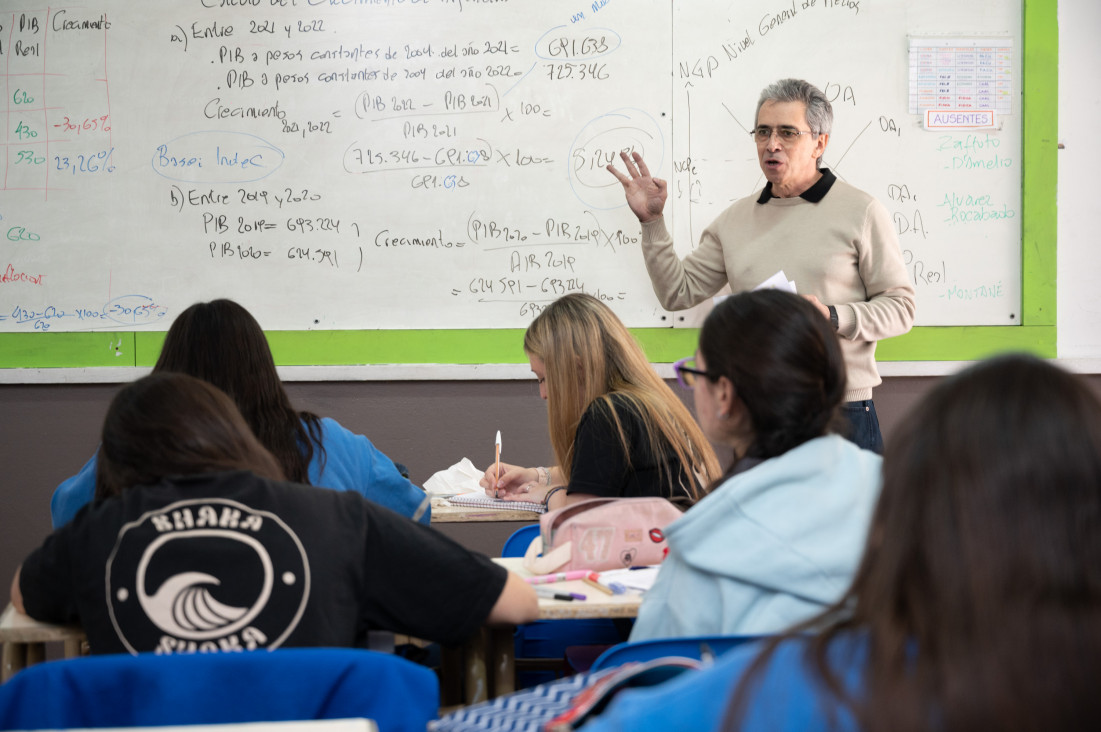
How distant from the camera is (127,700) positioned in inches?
44.3

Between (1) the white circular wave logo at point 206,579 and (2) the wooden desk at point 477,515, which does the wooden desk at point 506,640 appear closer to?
(1) the white circular wave logo at point 206,579

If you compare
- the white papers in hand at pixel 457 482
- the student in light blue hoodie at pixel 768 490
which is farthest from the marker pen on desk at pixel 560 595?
the white papers in hand at pixel 457 482

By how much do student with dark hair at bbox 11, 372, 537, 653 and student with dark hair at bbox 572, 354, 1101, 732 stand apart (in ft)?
2.56

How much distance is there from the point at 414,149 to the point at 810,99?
151 centimetres

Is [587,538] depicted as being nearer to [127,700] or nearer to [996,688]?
[127,700]

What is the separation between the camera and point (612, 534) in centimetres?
201

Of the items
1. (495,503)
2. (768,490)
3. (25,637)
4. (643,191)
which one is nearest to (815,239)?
(643,191)

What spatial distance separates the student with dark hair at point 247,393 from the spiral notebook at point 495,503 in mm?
601

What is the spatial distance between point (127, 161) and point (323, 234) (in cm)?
83

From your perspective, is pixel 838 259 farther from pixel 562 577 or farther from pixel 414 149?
pixel 562 577

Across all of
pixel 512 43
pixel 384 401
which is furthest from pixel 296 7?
pixel 384 401

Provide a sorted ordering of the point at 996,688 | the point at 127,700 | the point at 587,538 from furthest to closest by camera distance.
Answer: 1. the point at 587,538
2. the point at 127,700
3. the point at 996,688

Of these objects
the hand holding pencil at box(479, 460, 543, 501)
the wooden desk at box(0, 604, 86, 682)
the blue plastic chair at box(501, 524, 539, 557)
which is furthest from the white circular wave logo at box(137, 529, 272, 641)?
the hand holding pencil at box(479, 460, 543, 501)

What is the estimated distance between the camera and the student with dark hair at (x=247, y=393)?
83.3 inches
